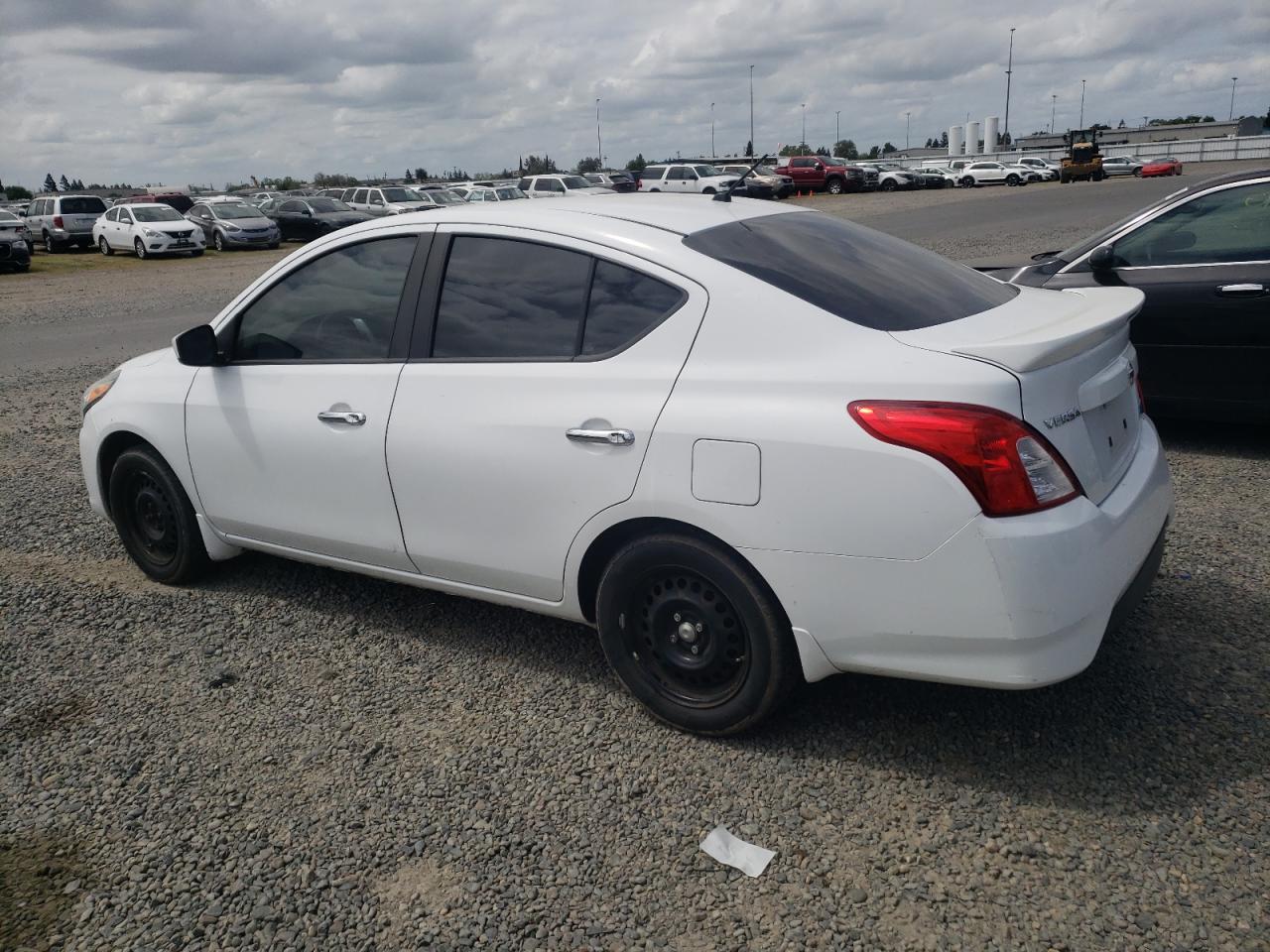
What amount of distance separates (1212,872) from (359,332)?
3.25 metres

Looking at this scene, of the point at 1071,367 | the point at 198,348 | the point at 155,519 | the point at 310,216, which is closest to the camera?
the point at 1071,367

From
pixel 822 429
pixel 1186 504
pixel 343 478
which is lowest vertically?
pixel 1186 504

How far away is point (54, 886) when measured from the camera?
288 cm

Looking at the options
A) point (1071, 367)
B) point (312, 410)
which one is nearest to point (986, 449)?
point (1071, 367)

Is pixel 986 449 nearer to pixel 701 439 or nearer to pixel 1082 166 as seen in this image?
pixel 701 439

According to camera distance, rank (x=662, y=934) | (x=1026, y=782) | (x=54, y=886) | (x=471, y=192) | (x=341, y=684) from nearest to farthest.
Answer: (x=662, y=934) < (x=54, y=886) < (x=1026, y=782) < (x=341, y=684) < (x=471, y=192)

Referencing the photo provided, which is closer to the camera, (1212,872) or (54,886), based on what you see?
(1212,872)

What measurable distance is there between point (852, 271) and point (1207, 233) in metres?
3.78

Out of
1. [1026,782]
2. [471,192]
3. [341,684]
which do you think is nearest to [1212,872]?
[1026,782]

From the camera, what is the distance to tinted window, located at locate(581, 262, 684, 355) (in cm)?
334

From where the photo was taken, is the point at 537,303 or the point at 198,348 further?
the point at 198,348

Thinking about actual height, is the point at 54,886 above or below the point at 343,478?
below

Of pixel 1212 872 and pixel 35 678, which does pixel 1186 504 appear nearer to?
pixel 1212 872

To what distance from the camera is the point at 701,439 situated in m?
3.09
